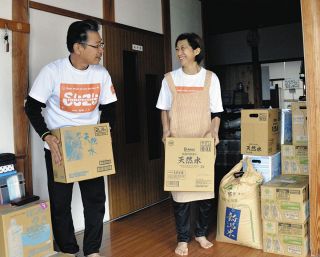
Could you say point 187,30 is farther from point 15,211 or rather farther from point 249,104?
point 15,211

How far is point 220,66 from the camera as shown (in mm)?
5449

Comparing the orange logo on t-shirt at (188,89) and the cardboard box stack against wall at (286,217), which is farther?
the orange logo on t-shirt at (188,89)

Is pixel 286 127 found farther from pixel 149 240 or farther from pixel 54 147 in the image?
pixel 54 147

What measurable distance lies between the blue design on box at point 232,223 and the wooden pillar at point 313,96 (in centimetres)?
47

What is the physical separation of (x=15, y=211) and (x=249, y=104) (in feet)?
13.2

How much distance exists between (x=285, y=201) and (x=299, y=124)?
0.62 meters

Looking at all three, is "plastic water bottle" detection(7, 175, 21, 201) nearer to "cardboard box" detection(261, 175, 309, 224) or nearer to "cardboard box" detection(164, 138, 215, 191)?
"cardboard box" detection(164, 138, 215, 191)

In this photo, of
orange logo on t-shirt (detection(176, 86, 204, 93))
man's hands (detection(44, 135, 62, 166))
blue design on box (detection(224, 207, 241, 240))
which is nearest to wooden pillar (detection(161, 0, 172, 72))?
orange logo on t-shirt (detection(176, 86, 204, 93))

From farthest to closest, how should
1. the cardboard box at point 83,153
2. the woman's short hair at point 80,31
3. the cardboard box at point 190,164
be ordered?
the cardboard box at point 190,164 < the woman's short hair at point 80,31 < the cardboard box at point 83,153

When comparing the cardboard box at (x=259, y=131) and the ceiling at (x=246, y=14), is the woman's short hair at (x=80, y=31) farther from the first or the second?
the ceiling at (x=246, y=14)

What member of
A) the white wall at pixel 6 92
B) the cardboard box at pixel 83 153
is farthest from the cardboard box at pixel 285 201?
the white wall at pixel 6 92

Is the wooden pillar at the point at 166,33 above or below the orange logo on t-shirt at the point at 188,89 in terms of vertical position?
above

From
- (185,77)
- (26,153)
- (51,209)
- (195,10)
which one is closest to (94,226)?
(51,209)

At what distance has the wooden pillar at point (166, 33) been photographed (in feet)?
12.9
